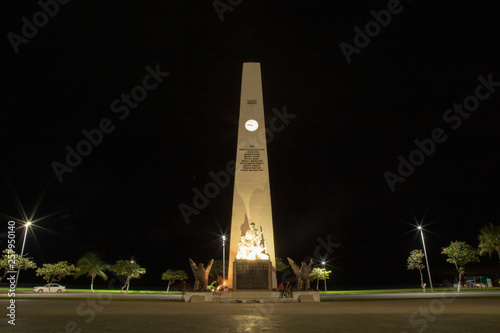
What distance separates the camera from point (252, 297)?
66.3 feet

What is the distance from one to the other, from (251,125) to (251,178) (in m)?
4.33

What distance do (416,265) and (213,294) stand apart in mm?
30770

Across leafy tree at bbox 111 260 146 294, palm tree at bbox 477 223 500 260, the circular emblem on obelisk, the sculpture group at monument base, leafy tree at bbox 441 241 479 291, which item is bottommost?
the sculpture group at monument base

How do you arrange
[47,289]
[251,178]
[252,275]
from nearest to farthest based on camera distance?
[252,275], [251,178], [47,289]

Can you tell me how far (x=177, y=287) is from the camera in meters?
50.7

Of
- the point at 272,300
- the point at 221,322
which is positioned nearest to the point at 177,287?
the point at 272,300

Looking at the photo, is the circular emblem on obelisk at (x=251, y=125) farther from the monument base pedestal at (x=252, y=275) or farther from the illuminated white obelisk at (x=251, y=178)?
the monument base pedestal at (x=252, y=275)

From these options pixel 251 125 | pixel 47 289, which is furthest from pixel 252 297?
pixel 47 289

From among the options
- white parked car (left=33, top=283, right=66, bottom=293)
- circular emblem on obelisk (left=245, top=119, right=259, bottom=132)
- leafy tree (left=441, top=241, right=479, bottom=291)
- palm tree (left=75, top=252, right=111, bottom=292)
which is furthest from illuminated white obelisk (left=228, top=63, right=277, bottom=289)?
palm tree (left=75, top=252, right=111, bottom=292)

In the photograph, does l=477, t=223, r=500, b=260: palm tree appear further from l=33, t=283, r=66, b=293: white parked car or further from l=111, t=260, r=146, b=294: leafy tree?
l=33, t=283, r=66, b=293: white parked car

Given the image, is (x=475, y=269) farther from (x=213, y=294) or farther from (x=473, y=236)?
(x=213, y=294)

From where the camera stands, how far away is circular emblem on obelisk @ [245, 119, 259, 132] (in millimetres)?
27609

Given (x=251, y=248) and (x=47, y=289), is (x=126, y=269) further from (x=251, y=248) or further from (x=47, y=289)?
(x=251, y=248)

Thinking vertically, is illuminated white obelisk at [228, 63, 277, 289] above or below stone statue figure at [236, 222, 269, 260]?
above
